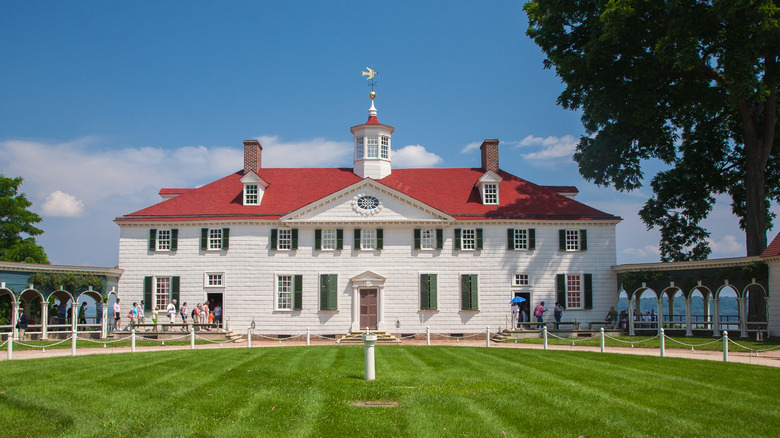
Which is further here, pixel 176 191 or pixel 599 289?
pixel 176 191

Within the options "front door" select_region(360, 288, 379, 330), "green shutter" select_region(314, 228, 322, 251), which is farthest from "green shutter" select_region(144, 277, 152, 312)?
"front door" select_region(360, 288, 379, 330)

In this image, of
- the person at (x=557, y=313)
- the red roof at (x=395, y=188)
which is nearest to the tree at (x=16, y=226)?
the red roof at (x=395, y=188)

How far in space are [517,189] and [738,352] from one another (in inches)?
647

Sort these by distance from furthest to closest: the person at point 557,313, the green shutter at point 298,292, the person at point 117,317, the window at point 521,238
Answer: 1. the window at point 521,238
2. the green shutter at point 298,292
3. the person at point 557,313
4. the person at point 117,317

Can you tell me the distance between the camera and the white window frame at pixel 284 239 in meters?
33.3

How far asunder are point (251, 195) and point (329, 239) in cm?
500

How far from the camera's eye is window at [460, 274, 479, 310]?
108ft

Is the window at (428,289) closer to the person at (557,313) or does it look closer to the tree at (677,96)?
the person at (557,313)

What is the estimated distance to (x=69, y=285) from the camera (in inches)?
1171

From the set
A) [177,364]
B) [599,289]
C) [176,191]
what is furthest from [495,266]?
[177,364]

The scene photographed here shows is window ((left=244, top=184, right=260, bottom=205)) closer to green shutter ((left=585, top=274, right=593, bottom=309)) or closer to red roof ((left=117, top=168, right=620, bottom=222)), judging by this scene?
red roof ((left=117, top=168, right=620, bottom=222))

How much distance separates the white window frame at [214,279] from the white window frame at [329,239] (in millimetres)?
5283

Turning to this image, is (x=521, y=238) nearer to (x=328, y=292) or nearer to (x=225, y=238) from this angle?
(x=328, y=292)

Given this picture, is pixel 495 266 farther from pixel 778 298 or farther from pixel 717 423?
pixel 717 423
